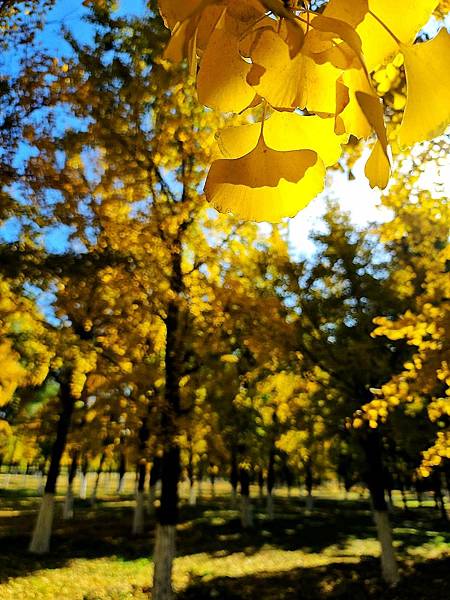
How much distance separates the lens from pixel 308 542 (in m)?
16.5

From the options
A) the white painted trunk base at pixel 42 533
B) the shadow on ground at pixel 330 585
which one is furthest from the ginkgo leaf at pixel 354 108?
the white painted trunk base at pixel 42 533

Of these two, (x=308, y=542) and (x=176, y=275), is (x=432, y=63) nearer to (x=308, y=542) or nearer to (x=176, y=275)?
(x=176, y=275)

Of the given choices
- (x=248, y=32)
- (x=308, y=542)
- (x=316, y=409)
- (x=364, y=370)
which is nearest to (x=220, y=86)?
(x=248, y=32)

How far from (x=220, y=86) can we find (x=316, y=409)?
11.7m

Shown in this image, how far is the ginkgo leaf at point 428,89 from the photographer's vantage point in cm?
42

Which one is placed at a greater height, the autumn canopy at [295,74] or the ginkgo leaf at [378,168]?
the autumn canopy at [295,74]

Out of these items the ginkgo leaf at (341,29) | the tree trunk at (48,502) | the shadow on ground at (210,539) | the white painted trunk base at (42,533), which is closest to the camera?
the ginkgo leaf at (341,29)

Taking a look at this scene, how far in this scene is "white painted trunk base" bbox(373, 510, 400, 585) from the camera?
9.06m

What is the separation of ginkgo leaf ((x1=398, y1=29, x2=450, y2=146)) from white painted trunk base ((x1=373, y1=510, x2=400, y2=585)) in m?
10.4

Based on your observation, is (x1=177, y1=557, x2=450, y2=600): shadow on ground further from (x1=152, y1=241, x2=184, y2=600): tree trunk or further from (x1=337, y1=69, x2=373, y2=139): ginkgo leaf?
(x1=337, y1=69, x2=373, y2=139): ginkgo leaf

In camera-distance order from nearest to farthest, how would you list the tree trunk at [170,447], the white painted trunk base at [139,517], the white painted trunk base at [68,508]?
the tree trunk at [170,447] → the white painted trunk base at [139,517] → the white painted trunk base at [68,508]

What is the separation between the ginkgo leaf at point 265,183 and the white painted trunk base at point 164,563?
7417 millimetres

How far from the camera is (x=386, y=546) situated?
368 inches

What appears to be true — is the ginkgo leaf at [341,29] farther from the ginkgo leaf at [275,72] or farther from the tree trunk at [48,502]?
the tree trunk at [48,502]
